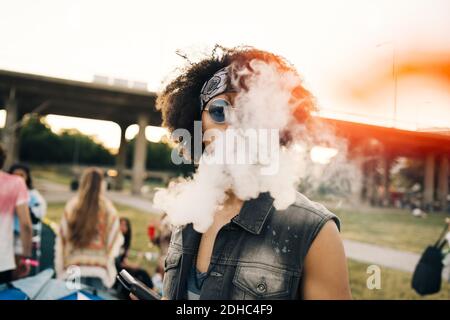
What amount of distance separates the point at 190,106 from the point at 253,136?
1.15 ft

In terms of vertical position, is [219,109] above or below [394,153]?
below

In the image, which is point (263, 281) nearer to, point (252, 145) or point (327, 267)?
point (327, 267)

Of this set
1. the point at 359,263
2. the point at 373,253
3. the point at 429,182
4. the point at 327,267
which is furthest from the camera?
the point at 429,182

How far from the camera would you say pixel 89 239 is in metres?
3.35

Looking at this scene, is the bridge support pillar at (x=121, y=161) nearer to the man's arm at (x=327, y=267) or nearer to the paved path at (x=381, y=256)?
the paved path at (x=381, y=256)

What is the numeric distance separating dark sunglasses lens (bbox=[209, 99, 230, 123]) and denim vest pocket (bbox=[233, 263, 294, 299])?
1.45 feet

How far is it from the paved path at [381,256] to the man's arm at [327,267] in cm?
381

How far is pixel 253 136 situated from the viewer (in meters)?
1.20

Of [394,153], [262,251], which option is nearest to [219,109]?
[262,251]

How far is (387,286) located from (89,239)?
3.18 m

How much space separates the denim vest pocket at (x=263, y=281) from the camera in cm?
98

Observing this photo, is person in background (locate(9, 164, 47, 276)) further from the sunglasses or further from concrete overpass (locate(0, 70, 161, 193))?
the sunglasses

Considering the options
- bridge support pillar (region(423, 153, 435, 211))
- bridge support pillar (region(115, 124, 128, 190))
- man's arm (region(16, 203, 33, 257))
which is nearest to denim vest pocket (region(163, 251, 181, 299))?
man's arm (region(16, 203, 33, 257))
